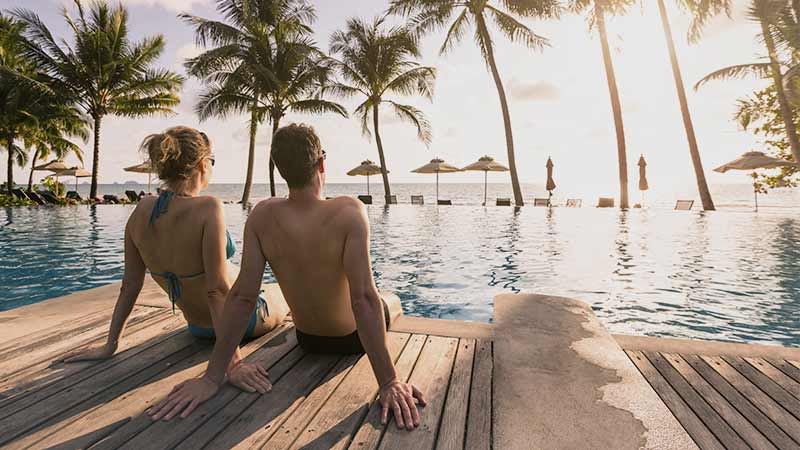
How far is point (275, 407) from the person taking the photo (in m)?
1.85

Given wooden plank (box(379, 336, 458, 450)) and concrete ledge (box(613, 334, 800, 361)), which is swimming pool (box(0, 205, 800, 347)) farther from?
wooden plank (box(379, 336, 458, 450))

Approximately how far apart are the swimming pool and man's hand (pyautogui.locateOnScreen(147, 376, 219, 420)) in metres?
3.92

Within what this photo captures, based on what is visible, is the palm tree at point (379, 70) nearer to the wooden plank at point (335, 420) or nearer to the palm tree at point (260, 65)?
the palm tree at point (260, 65)

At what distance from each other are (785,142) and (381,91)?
1999cm

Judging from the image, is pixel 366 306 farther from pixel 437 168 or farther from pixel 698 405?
pixel 437 168

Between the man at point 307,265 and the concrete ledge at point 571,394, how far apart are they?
0.46 m

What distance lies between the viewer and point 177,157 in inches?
86.0

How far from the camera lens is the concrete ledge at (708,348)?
2.81m

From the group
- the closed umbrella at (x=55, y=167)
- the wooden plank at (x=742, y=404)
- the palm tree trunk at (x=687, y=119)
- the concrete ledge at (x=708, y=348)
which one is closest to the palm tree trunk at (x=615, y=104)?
the palm tree trunk at (x=687, y=119)

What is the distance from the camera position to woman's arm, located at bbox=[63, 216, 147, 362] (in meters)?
2.35

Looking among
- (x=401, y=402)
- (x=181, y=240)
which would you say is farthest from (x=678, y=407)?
(x=181, y=240)

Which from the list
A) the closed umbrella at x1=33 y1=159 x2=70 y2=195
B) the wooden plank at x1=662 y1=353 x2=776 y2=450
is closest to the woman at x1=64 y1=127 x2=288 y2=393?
the wooden plank at x1=662 y1=353 x2=776 y2=450

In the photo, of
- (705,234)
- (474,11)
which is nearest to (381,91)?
(474,11)

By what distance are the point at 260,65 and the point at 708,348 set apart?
2281 cm
